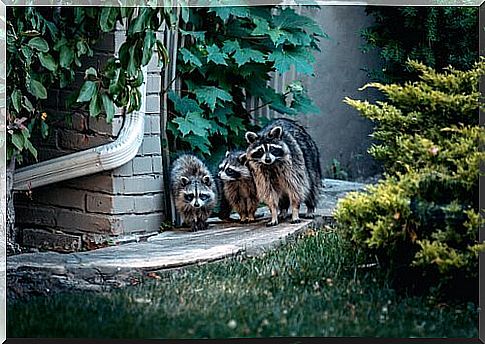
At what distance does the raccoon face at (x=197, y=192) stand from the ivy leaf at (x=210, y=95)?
0.53 m

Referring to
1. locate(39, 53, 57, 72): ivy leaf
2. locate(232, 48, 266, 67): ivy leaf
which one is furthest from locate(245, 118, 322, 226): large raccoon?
locate(39, 53, 57, 72): ivy leaf

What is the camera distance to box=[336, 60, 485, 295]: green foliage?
170 inches

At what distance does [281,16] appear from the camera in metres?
Result: 6.17

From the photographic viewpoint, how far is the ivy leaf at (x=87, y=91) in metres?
4.79

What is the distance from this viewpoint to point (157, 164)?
5855 millimetres

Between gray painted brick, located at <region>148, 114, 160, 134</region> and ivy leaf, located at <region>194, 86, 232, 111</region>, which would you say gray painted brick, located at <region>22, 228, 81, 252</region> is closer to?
gray painted brick, located at <region>148, 114, 160, 134</region>

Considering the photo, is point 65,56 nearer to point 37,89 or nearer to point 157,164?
point 37,89

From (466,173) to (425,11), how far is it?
239 centimetres

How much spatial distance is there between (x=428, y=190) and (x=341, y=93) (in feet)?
9.56

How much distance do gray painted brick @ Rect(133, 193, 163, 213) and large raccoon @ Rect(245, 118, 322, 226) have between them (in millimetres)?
619

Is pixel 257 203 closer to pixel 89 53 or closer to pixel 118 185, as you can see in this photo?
pixel 118 185

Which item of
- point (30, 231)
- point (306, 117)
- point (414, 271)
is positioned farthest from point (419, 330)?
point (306, 117)

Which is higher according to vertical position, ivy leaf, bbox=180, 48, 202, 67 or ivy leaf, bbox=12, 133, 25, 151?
ivy leaf, bbox=180, 48, 202, 67

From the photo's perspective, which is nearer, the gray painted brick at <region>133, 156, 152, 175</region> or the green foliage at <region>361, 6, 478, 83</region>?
the gray painted brick at <region>133, 156, 152, 175</region>
